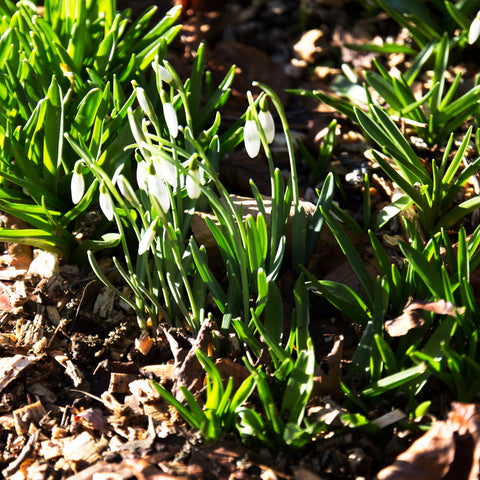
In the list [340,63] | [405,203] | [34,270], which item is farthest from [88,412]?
[340,63]

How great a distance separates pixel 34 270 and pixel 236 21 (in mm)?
2130

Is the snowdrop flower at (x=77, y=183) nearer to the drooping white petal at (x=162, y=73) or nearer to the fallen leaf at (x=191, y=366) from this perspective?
the drooping white petal at (x=162, y=73)

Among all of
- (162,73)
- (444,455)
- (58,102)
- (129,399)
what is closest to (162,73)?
(162,73)

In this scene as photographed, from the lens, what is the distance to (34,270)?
229cm

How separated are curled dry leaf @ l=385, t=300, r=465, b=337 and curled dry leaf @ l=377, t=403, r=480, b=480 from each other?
0.27 m

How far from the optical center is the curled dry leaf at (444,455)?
60.8 inches

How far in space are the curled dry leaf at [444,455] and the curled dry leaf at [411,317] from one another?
27 cm

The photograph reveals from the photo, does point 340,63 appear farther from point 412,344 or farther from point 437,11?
point 412,344

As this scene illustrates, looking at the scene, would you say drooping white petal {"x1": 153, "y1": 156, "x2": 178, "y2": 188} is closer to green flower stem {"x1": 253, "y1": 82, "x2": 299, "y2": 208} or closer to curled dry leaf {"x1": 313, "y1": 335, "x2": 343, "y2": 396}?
green flower stem {"x1": 253, "y1": 82, "x2": 299, "y2": 208}

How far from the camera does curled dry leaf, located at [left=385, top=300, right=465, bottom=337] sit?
164cm

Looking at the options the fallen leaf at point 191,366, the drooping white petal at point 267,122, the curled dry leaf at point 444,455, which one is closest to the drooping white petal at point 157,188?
the drooping white petal at point 267,122

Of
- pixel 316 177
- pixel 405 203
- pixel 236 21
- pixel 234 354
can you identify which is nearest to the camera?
pixel 234 354

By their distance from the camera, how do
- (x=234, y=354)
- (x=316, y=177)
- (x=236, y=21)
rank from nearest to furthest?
(x=234, y=354), (x=316, y=177), (x=236, y=21)

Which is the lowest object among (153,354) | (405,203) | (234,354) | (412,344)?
(153,354)
